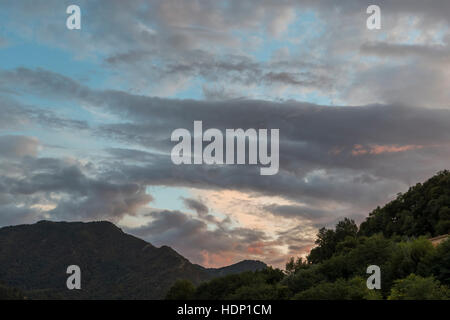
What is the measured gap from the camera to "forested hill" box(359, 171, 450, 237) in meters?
120

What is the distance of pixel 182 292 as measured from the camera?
4109 inches

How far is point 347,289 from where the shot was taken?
5562 centimetres

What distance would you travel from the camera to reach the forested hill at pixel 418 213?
120 m

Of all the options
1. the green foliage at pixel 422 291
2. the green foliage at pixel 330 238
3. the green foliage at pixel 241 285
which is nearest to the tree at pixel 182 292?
the green foliage at pixel 241 285

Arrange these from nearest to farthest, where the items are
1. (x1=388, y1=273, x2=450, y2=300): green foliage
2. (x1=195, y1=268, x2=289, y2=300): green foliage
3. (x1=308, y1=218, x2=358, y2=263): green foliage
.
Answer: (x1=388, y1=273, x2=450, y2=300): green foliage < (x1=195, y1=268, x2=289, y2=300): green foliage < (x1=308, y1=218, x2=358, y2=263): green foliage

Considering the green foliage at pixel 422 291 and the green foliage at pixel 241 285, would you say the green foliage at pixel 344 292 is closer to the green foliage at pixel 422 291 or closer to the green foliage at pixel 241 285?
the green foliage at pixel 422 291

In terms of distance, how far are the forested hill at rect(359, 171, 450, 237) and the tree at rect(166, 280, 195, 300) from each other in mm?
51136

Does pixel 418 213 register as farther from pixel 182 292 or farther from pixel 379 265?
pixel 379 265

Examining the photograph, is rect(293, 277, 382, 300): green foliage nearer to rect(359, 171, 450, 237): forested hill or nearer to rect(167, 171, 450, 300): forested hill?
rect(167, 171, 450, 300): forested hill

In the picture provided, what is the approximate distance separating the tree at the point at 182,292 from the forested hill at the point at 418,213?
168 ft

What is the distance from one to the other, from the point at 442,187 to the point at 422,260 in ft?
258

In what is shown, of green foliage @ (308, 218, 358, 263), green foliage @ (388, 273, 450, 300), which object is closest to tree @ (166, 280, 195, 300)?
green foliage @ (308, 218, 358, 263)
